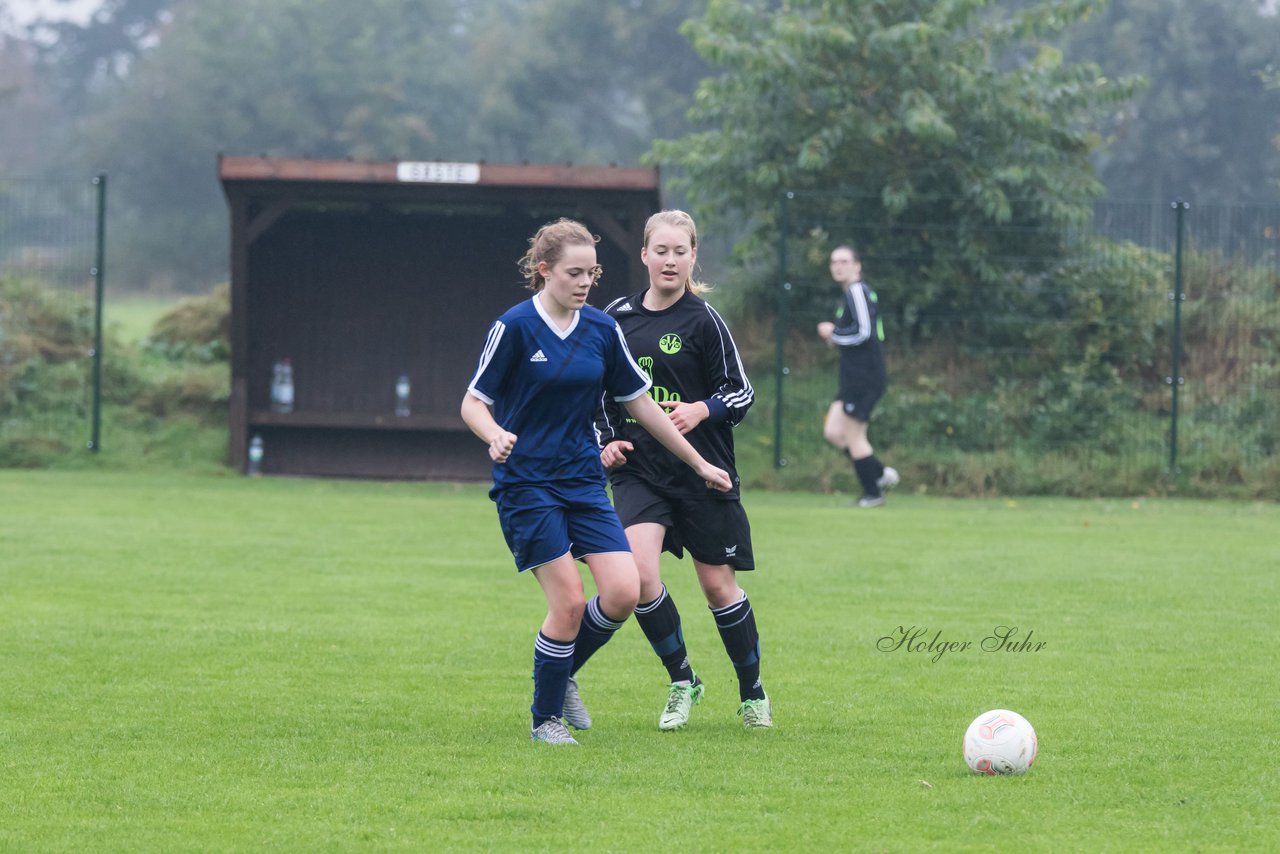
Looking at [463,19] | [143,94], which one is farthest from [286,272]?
[463,19]

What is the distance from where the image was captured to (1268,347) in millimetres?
17234

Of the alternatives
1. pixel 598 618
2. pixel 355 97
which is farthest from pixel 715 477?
pixel 355 97

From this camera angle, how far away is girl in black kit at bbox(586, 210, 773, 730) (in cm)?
620

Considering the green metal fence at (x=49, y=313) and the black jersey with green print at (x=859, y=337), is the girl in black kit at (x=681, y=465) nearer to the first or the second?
the black jersey with green print at (x=859, y=337)

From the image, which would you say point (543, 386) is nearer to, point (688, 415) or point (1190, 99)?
point (688, 415)

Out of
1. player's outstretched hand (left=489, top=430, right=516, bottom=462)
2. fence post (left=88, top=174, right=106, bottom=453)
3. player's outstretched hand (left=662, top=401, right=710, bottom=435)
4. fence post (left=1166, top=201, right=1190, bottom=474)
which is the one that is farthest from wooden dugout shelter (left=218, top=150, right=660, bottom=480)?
player's outstretched hand (left=489, top=430, right=516, bottom=462)

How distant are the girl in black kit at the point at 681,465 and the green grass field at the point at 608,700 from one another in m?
0.32

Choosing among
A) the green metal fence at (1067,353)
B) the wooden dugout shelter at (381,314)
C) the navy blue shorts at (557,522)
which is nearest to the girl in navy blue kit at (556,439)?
the navy blue shorts at (557,522)

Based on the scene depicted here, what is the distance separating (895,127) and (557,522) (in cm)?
1376

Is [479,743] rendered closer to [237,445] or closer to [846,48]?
[237,445]

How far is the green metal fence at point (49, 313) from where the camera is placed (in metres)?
17.4

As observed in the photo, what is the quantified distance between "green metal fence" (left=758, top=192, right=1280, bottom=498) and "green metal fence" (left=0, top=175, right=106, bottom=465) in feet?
23.5

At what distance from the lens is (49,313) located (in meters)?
18.6

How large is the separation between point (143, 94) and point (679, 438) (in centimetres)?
5598
